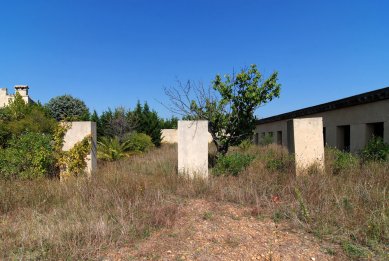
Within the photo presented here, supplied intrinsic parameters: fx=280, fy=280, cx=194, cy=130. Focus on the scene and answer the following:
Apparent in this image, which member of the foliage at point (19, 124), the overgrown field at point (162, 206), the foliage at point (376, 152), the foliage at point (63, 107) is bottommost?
the overgrown field at point (162, 206)

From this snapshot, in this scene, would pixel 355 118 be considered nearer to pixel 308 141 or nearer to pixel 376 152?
pixel 376 152

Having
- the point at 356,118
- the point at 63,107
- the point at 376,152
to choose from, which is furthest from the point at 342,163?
the point at 63,107

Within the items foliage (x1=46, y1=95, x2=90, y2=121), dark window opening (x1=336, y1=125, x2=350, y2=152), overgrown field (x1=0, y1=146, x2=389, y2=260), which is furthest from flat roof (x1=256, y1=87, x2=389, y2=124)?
foliage (x1=46, y1=95, x2=90, y2=121)

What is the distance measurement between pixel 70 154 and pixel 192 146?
3.30m

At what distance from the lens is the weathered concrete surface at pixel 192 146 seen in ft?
24.4

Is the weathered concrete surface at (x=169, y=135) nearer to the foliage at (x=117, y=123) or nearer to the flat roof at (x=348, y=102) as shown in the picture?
the foliage at (x=117, y=123)

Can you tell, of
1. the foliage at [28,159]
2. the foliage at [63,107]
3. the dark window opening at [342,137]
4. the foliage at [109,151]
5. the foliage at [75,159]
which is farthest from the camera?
the foliage at [63,107]

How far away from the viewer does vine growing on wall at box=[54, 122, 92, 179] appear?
297 inches

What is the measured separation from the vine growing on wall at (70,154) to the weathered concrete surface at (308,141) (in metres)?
5.64

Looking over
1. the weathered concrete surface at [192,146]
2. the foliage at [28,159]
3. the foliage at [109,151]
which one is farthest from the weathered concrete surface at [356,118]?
the foliage at [28,159]

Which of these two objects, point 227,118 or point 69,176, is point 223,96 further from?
point 69,176

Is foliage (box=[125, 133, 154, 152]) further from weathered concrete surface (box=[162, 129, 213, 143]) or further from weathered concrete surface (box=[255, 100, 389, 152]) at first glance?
weathered concrete surface (box=[255, 100, 389, 152])

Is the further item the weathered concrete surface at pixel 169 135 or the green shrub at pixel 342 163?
the weathered concrete surface at pixel 169 135

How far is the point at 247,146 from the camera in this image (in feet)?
45.5
